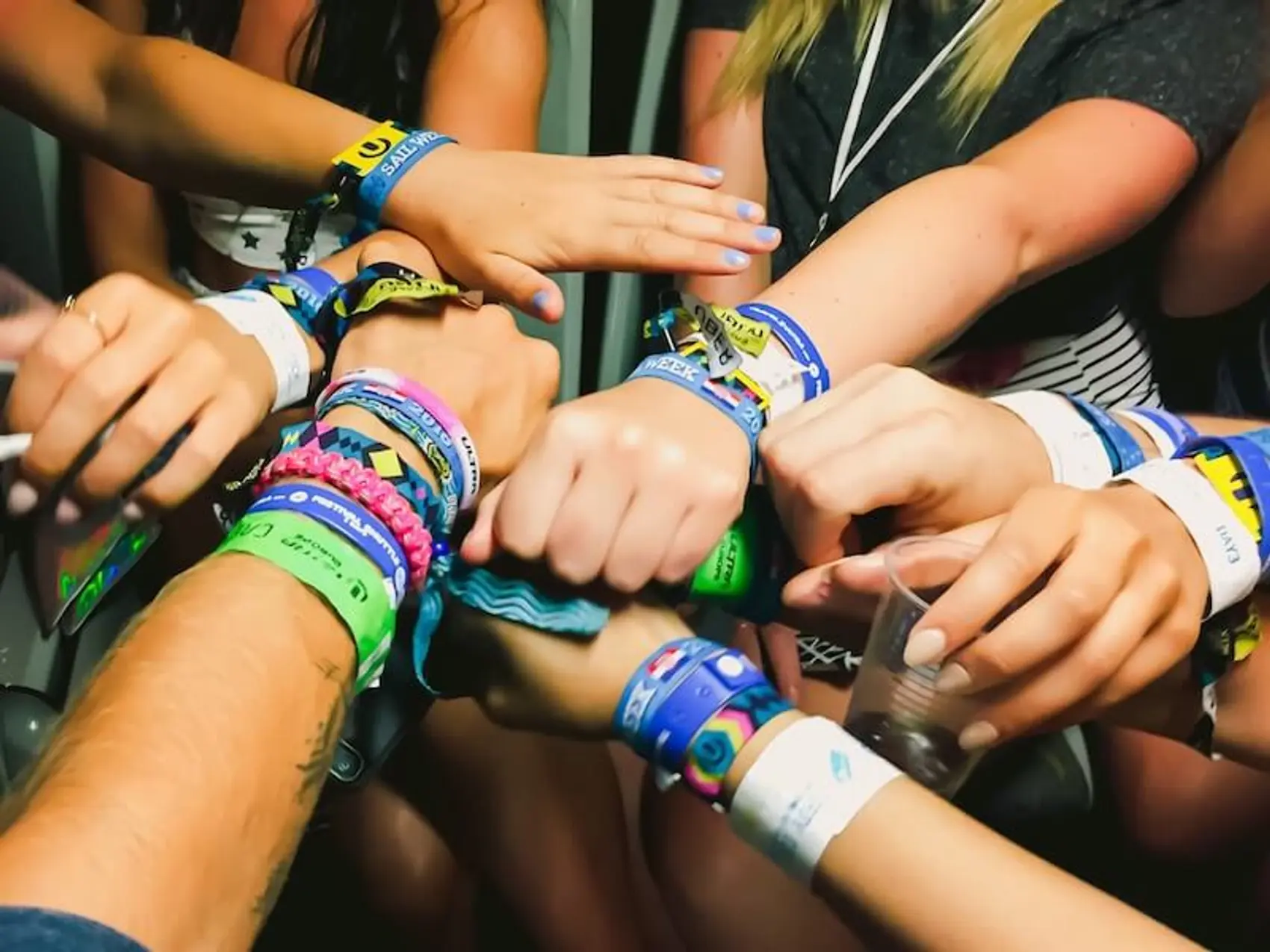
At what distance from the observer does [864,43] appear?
37.0 inches

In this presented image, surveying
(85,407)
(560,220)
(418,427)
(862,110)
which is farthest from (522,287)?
(862,110)

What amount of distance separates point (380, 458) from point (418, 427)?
0.14 feet

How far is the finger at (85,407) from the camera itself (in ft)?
1.77

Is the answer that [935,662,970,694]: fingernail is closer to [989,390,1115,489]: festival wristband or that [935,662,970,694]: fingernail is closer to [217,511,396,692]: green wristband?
[989,390,1115,489]: festival wristband

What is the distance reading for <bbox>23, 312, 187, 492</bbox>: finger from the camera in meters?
0.54

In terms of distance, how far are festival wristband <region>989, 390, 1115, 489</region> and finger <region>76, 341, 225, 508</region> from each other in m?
0.42

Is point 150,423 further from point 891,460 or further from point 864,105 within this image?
point 864,105

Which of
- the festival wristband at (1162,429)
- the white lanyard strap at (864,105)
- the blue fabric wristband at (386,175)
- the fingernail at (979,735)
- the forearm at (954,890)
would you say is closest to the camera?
the forearm at (954,890)

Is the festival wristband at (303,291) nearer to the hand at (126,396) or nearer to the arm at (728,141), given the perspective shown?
the hand at (126,396)

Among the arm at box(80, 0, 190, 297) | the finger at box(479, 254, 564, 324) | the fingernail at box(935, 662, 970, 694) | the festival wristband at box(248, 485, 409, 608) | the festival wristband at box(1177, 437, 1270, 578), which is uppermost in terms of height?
the festival wristband at box(1177, 437, 1270, 578)

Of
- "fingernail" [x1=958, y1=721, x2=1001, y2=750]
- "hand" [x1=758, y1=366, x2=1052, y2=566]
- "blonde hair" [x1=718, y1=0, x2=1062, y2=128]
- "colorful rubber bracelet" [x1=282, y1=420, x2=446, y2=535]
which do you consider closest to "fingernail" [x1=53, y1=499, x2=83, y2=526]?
"colorful rubber bracelet" [x1=282, y1=420, x2=446, y2=535]

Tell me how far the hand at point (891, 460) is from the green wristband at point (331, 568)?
0.65 ft

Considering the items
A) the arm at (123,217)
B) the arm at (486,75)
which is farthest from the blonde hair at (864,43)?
the arm at (123,217)

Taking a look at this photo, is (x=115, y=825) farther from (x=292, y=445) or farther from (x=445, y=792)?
(x=445, y=792)
